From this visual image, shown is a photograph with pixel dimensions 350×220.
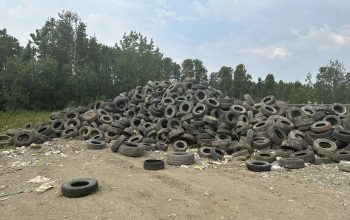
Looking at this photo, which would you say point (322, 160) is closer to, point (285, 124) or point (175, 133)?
point (285, 124)

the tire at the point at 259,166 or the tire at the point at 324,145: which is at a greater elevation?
the tire at the point at 324,145

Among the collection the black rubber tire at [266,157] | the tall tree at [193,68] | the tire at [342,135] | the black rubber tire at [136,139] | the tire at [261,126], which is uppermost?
the tall tree at [193,68]

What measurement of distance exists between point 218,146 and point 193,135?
5.57 feet

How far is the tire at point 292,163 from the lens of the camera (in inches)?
384

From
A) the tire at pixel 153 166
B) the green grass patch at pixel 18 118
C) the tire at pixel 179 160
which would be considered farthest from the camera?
the green grass patch at pixel 18 118

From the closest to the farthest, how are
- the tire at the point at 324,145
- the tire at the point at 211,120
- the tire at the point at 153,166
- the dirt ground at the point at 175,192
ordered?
the dirt ground at the point at 175,192, the tire at the point at 153,166, the tire at the point at 324,145, the tire at the point at 211,120

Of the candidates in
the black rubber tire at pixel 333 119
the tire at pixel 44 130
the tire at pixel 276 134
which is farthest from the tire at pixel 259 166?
the tire at pixel 44 130

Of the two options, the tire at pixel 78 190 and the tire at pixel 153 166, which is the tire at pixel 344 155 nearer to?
the tire at pixel 153 166

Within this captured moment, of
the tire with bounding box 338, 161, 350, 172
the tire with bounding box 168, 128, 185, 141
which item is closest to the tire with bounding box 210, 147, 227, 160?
the tire with bounding box 168, 128, 185, 141

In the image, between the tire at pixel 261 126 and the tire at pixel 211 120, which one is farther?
the tire at pixel 211 120

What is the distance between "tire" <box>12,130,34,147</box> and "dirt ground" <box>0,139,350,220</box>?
9.95ft

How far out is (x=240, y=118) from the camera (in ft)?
45.0

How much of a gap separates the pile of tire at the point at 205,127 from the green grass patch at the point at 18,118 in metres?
4.18

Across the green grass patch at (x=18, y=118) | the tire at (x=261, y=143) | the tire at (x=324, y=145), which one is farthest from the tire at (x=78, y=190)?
the green grass patch at (x=18, y=118)
